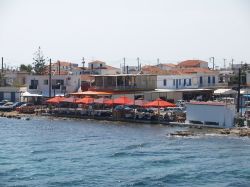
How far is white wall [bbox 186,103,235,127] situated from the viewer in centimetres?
5041

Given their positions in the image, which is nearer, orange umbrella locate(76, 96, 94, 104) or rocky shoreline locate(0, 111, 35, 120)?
orange umbrella locate(76, 96, 94, 104)

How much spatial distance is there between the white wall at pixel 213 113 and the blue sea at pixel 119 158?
2.32 meters

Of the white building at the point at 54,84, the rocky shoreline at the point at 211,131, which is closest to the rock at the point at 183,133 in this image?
the rocky shoreline at the point at 211,131

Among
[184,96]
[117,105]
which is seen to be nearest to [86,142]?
[117,105]

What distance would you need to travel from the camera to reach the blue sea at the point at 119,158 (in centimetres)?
3062

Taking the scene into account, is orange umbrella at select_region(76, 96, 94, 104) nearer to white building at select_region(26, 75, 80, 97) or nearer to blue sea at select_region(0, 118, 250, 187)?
blue sea at select_region(0, 118, 250, 187)

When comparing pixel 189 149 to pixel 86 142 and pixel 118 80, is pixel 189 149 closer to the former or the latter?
pixel 86 142

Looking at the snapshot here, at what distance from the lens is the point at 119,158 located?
121ft

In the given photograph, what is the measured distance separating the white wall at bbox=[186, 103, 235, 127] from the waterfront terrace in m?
20.6

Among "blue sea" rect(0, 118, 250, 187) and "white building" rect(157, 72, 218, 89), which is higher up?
"white building" rect(157, 72, 218, 89)

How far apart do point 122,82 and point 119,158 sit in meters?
36.4

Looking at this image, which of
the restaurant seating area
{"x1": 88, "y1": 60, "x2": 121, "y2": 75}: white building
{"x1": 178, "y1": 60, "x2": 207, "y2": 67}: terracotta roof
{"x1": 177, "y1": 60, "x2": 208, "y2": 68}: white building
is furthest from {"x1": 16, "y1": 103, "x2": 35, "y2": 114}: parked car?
{"x1": 178, "y1": 60, "x2": 207, "y2": 67}: terracotta roof

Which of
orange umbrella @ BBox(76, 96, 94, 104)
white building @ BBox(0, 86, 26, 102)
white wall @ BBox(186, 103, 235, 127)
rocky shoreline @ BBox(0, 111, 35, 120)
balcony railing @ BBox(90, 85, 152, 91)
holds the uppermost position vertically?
balcony railing @ BBox(90, 85, 152, 91)

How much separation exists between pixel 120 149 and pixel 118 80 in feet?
108
